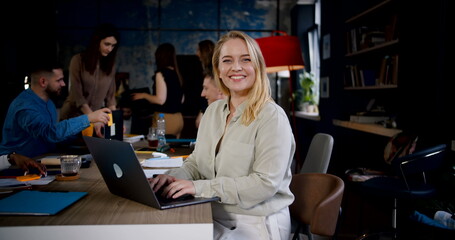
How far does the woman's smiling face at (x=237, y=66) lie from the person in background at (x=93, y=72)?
2.58 metres

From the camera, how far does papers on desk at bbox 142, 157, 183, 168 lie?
7.27ft

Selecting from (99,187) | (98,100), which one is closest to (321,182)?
(99,187)

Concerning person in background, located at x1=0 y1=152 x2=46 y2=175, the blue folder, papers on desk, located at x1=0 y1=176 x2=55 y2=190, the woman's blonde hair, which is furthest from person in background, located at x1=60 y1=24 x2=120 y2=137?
the blue folder

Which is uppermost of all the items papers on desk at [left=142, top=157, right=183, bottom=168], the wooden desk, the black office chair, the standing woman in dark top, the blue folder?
the standing woman in dark top

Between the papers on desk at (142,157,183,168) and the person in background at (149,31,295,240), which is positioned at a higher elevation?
the person in background at (149,31,295,240)

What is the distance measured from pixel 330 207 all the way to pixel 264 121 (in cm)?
43

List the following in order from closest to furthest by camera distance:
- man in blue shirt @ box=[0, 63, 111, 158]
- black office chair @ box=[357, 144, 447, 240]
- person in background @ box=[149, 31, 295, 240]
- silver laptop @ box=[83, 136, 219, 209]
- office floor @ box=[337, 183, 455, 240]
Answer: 1. silver laptop @ box=[83, 136, 219, 209]
2. person in background @ box=[149, 31, 295, 240]
3. office floor @ box=[337, 183, 455, 240]
4. man in blue shirt @ box=[0, 63, 111, 158]
5. black office chair @ box=[357, 144, 447, 240]

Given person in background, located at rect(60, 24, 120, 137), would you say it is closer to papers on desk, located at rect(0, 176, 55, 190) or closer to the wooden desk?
papers on desk, located at rect(0, 176, 55, 190)

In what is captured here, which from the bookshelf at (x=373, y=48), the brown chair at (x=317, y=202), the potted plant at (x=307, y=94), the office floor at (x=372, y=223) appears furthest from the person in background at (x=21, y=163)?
the potted plant at (x=307, y=94)

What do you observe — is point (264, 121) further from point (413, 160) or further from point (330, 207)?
point (413, 160)

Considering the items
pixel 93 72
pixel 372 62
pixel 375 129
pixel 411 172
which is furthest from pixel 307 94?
pixel 411 172

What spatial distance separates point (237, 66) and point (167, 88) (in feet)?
9.00

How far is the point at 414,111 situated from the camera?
381 cm

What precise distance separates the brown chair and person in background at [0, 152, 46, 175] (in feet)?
3.86
